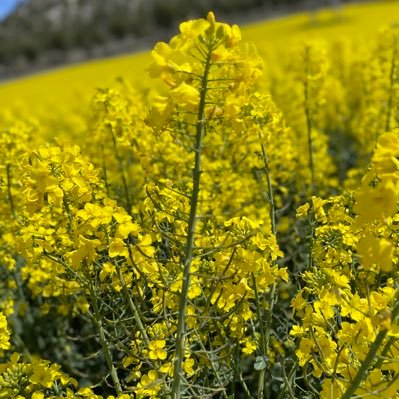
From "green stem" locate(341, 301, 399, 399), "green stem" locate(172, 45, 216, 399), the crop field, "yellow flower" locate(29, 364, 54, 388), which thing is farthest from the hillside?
"green stem" locate(341, 301, 399, 399)

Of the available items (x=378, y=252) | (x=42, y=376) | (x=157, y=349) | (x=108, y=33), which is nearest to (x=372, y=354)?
(x=378, y=252)

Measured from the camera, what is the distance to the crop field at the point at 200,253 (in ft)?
5.48

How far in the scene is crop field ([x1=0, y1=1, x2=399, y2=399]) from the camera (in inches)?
65.7

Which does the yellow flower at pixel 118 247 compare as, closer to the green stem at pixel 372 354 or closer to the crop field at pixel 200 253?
the crop field at pixel 200 253

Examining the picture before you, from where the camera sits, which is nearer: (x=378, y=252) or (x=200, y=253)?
(x=378, y=252)

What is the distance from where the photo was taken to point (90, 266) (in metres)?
2.41

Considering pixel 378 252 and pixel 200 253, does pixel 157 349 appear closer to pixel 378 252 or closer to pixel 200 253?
pixel 200 253

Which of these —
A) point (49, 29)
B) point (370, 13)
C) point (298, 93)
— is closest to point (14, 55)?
point (49, 29)

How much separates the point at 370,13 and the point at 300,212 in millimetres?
25664

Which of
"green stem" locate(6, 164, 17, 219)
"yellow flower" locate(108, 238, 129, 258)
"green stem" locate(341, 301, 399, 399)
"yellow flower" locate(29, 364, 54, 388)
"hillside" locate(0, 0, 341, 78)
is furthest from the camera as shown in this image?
"hillside" locate(0, 0, 341, 78)

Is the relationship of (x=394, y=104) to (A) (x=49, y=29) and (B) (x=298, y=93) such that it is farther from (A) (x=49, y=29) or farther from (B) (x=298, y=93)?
(A) (x=49, y=29)

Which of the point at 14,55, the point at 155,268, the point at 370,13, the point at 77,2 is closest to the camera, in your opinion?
the point at 155,268

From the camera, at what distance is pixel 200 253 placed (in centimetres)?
249

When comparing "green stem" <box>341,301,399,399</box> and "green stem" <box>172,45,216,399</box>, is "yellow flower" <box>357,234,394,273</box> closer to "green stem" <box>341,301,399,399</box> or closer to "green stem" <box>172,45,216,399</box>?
"green stem" <box>341,301,399,399</box>
